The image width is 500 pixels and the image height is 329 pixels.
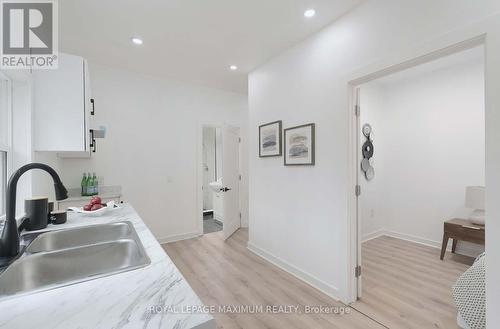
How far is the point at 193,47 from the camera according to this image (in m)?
2.68

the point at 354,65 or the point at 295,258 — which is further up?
the point at 354,65

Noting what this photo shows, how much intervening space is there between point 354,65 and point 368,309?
7.04 feet

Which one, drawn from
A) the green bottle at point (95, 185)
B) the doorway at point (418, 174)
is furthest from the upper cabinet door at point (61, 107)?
the doorway at point (418, 174)

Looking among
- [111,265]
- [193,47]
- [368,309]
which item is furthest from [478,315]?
[193,47]

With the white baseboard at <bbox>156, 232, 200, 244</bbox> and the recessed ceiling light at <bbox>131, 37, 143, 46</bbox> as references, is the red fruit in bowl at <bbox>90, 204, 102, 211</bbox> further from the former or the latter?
the white baseboard at <bbox>156, 232, 200, 244</bbox>

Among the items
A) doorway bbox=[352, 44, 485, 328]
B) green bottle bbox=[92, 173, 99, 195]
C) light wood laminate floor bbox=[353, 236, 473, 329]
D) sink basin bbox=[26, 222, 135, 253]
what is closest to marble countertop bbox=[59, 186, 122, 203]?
green bottle bbox=[92, 173, 99, 195]

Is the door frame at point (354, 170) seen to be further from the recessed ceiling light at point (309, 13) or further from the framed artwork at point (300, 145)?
the recessed ceiling light at point (309, 13)

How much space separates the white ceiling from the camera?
6.46 feet

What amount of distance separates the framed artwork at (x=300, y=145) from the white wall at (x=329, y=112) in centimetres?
7

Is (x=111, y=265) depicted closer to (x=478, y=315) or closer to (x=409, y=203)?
(x=478, y=315)

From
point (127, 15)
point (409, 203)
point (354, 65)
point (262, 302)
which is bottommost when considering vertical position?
point (262, 302)

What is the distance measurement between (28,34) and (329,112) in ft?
8.73

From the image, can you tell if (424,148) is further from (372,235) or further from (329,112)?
(329,112)

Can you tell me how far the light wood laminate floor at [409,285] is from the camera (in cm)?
189
